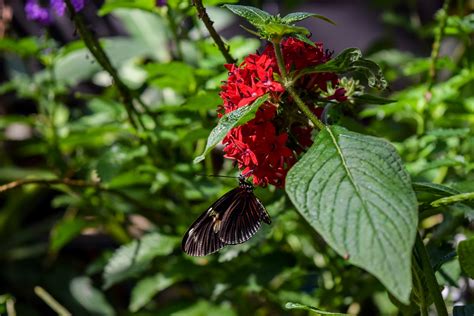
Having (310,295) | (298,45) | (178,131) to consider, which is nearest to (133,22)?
(178,131)

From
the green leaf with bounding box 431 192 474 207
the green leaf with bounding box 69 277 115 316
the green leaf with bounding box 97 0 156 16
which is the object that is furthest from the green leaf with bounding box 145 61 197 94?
the green leaf with bounding box 69 277 115 316

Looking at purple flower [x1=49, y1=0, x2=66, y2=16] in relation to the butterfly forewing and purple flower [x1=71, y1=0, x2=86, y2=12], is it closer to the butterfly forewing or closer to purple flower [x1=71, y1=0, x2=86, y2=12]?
purple flower [x1=71, y1=0, x2=86, y2=12]

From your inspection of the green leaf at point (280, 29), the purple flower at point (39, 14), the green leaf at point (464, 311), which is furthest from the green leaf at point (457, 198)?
the purple flower at point (39, 14)

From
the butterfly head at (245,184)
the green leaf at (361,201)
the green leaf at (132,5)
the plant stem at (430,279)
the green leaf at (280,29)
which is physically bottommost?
the plant stem at (430,279)

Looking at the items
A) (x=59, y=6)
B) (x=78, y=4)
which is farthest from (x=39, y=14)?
(x=78, y=4)

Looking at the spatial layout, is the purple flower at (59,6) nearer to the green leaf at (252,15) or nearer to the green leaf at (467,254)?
the green leaf at (252,15)

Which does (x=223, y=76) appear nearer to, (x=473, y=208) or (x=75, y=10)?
(x=75, y=10)

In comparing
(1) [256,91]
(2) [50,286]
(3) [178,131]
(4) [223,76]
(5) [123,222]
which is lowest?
(2) [50,286]
